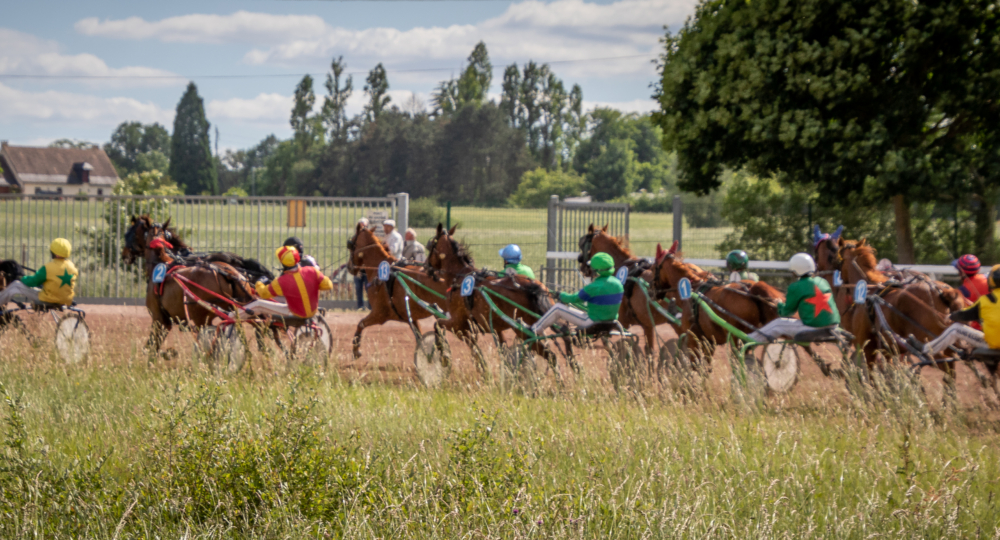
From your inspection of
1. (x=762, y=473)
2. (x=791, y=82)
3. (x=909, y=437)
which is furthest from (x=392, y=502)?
(x=791, y=82)

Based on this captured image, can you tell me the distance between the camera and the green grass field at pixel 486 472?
4090 mm

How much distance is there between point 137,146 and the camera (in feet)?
341

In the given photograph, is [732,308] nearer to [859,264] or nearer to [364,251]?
[859,264]

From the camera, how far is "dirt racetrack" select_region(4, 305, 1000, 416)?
7.48 meters

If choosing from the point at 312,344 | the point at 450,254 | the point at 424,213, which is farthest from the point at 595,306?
the point at 424,213

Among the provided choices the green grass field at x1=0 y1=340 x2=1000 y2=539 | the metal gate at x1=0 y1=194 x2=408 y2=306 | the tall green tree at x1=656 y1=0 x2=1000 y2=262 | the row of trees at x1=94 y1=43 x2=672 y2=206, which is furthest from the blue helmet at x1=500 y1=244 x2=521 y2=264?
the row of trees at x1=94 y1=43 x2=672 y2=206

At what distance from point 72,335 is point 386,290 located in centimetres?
363

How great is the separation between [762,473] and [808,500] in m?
0.39

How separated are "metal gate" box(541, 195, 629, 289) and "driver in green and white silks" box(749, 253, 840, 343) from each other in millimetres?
9151

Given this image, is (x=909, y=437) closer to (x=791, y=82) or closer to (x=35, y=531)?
(x=35, y=531)

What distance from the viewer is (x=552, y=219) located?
17203 millimetres

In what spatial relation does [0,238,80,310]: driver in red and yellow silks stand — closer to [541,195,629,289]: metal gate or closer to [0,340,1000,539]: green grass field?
[0,340,1000,539]: green grass field

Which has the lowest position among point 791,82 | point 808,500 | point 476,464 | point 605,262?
point 808,500

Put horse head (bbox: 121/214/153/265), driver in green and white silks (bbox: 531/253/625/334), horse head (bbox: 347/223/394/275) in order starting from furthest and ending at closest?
horse head (bbox: 347/223/394/275) < horse head (bbox: 121/214/153/265) < driver in green and white silks (bbox: 531/253/625/334)
